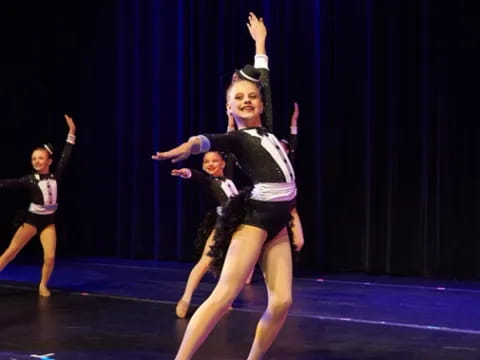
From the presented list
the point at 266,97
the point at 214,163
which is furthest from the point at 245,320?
the point at 266,97

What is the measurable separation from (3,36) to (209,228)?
5.58 meters

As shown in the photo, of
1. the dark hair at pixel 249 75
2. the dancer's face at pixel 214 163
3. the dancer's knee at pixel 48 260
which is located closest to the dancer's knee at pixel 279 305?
the dark hair at pixel 249 75

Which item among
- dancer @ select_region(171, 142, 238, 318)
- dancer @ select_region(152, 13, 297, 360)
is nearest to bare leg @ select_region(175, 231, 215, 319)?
dancer @ select_region(171, 142, 238, 318)

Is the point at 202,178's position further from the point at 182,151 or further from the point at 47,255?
the point at 182,151

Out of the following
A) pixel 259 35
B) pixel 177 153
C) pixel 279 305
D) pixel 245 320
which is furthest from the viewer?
pixel 245 320

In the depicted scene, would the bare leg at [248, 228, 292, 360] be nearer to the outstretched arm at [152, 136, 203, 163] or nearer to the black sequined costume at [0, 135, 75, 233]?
the outstretched arm at [152, 136, 203, 163]

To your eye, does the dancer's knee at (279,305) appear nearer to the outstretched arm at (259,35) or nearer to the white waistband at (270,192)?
the white waistband at (270,192)

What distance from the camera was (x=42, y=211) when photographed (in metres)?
6.56

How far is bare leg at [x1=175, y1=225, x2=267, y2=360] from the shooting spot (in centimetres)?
333

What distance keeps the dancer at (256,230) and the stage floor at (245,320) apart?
2.66ft

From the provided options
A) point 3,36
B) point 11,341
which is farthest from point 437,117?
point 3,36

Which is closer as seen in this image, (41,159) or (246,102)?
(246,102)

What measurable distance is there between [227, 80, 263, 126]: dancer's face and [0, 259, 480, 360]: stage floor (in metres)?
1.46

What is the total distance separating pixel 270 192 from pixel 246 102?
1.53 ft
